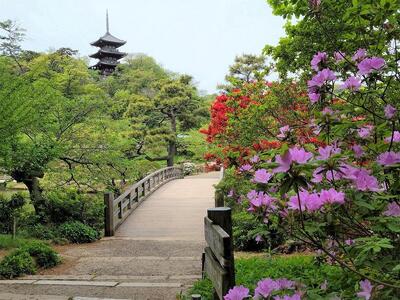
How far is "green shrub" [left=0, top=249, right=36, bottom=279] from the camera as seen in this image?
5633 mm

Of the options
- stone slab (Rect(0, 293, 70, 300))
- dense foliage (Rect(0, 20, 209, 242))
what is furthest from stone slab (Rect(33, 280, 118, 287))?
dense foliage (Rect(0, 20, 209, 242))

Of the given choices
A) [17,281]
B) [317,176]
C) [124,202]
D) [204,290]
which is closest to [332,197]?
[317,176]

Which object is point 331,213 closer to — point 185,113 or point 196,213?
point 196,213

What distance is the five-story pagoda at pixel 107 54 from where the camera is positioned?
50.5 meters

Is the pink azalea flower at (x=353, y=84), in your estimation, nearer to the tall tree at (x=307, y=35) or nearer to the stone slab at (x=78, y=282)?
the tall tree at (x=307, y=35)

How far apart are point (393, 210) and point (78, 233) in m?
8.28

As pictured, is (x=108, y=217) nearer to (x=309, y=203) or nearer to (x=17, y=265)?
(x=17, y=265)

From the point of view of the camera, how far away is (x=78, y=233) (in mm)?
9023

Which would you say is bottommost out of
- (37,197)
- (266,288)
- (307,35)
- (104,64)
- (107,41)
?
(37,197)

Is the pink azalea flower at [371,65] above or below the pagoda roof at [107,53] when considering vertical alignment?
below

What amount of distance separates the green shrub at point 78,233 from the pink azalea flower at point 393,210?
8.04 metres

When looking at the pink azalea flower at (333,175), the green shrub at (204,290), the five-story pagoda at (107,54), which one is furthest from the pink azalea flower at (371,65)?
the five-story pagoda at (107,54)

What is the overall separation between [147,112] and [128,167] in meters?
12.4

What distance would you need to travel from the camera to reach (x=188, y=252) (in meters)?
7.38
